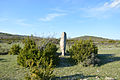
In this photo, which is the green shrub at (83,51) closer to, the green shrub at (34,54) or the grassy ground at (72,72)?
the grassy ground at (72,72)

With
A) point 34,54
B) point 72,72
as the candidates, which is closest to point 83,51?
point 72,72

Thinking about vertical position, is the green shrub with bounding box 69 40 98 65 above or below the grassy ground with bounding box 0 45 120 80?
above

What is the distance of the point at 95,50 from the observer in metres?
13.5

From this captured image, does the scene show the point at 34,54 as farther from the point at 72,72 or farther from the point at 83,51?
the point at 83,51

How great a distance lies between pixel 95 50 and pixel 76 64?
2680 millimetres

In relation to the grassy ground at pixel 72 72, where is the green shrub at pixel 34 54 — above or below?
above

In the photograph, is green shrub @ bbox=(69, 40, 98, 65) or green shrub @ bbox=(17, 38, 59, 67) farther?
green shrub @ bbox=(69, 40, 98, 65)

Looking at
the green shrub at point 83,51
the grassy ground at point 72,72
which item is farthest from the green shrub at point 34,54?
the green shrub at point 83,51

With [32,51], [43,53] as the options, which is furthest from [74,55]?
[32,51]

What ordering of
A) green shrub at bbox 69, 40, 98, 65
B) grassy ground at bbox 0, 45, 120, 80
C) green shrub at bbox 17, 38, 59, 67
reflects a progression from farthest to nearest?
green shrub at bbox 69, 40, 98, 65 → green shrub at bbox 17, 38, 59, 67 → grassy ground at bbox 0, 45, 120, 80

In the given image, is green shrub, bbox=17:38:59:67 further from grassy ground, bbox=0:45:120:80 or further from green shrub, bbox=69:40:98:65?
green shrub, bbox=69:40:98:65

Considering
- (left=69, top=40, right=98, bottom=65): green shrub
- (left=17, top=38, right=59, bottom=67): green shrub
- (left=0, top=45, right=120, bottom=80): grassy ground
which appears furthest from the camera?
(left=69, top=40, right=98, bottom=65): green shrub

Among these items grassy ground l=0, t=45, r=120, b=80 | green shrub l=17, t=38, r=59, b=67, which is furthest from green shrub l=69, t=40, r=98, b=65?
green shrub l=17, t=38, r=59, b=67

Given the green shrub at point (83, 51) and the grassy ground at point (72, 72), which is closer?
the grassy ground at point (72, 72)
